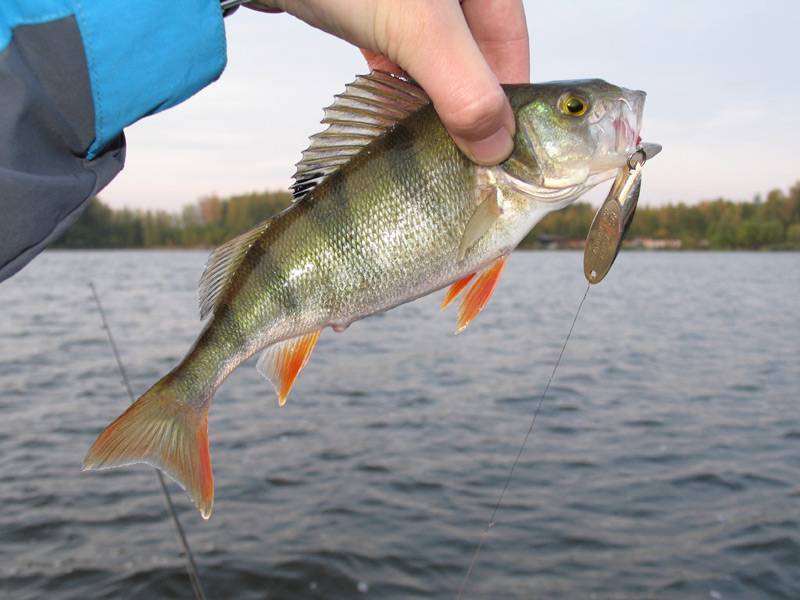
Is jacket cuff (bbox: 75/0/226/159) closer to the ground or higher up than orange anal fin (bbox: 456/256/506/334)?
higher up

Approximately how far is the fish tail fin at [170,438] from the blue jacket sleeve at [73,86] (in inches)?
28.8

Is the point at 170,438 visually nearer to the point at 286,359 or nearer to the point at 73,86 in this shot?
the point at 286,359

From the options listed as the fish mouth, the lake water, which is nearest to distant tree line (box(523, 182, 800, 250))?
the lake water

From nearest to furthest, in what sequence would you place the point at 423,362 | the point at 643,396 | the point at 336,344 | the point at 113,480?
1. the point at 113,480
2. the point at 643,396
3. the point at 423,362
4. the point at 336,344

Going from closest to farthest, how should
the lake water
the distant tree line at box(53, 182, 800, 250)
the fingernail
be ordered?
the fingernail
the lake water
the distant tree line at box(53, 182, 800, 250)

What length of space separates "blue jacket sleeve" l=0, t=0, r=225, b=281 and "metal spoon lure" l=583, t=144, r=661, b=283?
4.31 ft

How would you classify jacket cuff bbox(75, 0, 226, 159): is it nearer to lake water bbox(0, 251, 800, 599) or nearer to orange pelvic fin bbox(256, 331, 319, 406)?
orange pelvic fin bbox(256, 331, 319, 406)

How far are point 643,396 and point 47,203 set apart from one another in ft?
53.8

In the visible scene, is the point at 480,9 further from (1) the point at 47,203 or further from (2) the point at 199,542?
(2) the point at 199,542

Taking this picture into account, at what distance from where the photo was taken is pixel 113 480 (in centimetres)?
1136

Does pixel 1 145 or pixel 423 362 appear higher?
pixel 1 145

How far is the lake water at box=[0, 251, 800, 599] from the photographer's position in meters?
8.63

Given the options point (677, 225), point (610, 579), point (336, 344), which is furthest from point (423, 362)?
point (677, 225)

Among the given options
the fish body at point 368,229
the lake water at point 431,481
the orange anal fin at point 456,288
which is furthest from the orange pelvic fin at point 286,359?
the lake water at point 431,481
